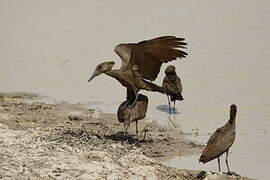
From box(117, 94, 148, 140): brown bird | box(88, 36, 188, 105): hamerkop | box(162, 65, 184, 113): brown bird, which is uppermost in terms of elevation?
box(88, 36, 188, 105): hamerkop

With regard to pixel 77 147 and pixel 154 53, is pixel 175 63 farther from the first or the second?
pixel 77 147

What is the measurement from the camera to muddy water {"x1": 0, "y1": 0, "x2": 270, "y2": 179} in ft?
42.3

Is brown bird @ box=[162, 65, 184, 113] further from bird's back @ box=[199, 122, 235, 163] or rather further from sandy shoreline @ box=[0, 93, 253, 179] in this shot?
bird's back @ box=[199, 122, 235, 163]

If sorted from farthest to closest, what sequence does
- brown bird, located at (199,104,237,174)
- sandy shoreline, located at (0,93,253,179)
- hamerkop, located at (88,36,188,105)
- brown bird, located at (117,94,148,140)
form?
1. brown bird, located at (117,94,148,140)
2. hamerkop, located at (88,36,188,105)
3. brown bird, located at (199,104,237,174)
4. sandy shoreline, located at (0,93,253,179)

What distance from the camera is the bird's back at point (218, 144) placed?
9.12 meters

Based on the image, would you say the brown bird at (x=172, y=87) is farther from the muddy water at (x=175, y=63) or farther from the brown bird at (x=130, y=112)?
the brown bird at (x=130, y=112)

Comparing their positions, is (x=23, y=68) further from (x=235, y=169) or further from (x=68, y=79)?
(x=235, y=169)

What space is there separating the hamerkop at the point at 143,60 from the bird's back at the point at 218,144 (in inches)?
77.7

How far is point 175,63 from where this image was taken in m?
16.9

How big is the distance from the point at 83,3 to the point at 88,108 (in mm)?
9711

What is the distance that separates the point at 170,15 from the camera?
21.1 meters

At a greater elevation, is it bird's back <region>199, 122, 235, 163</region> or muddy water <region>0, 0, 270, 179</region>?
muddy water <region>0, 0, 270, 179</region>

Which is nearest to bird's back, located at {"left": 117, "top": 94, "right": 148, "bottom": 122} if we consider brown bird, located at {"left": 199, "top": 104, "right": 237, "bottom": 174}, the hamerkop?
the hamerkop

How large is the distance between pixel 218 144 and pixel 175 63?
7722 millimetres
